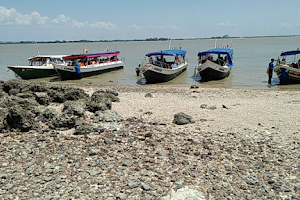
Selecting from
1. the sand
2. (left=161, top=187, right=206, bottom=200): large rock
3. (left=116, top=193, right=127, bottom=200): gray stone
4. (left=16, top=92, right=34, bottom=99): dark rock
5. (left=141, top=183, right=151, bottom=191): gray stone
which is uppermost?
(left=16, top=92, right=34, bottom=99): dark rock

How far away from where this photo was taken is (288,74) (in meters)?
20.5

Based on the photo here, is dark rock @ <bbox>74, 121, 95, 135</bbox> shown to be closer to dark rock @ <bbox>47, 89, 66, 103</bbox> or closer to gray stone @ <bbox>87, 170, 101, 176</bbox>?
gray stone @ <bbox>87, 170, 101, 176</bbox>

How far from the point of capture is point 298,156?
20.6 feet

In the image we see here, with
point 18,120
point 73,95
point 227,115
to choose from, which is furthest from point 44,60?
point 227,115

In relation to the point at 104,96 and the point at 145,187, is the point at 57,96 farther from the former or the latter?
the point at 145,187

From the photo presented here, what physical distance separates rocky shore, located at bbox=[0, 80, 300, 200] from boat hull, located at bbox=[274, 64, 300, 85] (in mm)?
11827

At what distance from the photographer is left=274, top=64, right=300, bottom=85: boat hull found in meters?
20.3

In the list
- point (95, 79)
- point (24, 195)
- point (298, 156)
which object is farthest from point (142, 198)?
point (95, 79)

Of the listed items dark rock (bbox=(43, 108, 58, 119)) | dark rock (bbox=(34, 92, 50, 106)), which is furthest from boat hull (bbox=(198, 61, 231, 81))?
dark rock (bbox=(43, 108, 58, 119))

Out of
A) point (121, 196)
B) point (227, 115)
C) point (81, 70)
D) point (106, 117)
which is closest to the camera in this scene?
point (121, 196)

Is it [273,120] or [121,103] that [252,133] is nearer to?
[273,120]

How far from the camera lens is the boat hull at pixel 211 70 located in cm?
2275

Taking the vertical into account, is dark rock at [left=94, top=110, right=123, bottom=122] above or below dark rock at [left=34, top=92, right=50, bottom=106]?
below

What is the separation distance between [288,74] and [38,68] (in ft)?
69.5
